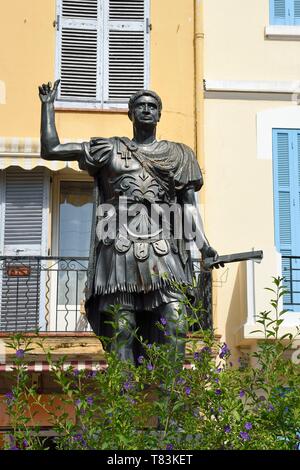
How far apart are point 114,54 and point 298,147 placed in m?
2.88

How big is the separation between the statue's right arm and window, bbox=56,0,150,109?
8768 millimetres

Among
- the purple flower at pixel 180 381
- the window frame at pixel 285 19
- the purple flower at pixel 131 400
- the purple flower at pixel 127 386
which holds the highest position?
the window frame at pixel 285 19

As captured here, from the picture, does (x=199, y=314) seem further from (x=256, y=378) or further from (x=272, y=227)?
(x=272, y=227)

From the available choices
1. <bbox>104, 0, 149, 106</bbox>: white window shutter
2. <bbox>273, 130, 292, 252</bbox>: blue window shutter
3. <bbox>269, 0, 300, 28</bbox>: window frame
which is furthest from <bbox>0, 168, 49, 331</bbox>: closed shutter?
<bbox>269, 0, 300, 28</bbox>: window frame

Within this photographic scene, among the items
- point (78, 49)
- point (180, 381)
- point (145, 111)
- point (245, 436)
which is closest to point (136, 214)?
point (145, 111)

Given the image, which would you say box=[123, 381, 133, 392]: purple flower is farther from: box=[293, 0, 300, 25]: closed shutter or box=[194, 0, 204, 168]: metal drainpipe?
box=[293, 0, 300, 25]: closed shutter

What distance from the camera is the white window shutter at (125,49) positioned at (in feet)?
50.3

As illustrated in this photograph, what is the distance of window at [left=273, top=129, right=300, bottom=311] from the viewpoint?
47.5 ft

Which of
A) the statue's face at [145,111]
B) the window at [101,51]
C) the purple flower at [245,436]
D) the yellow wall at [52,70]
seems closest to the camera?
the purple flower at [245,436]

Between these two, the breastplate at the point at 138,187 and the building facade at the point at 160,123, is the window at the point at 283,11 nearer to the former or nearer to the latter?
the building facade at the point at 160,123

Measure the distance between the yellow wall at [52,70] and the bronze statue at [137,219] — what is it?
8430 millimetres

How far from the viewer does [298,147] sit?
15.2 metres

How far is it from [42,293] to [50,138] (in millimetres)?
8181

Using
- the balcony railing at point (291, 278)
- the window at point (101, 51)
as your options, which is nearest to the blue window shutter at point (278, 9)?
the window at point (101, 51)
